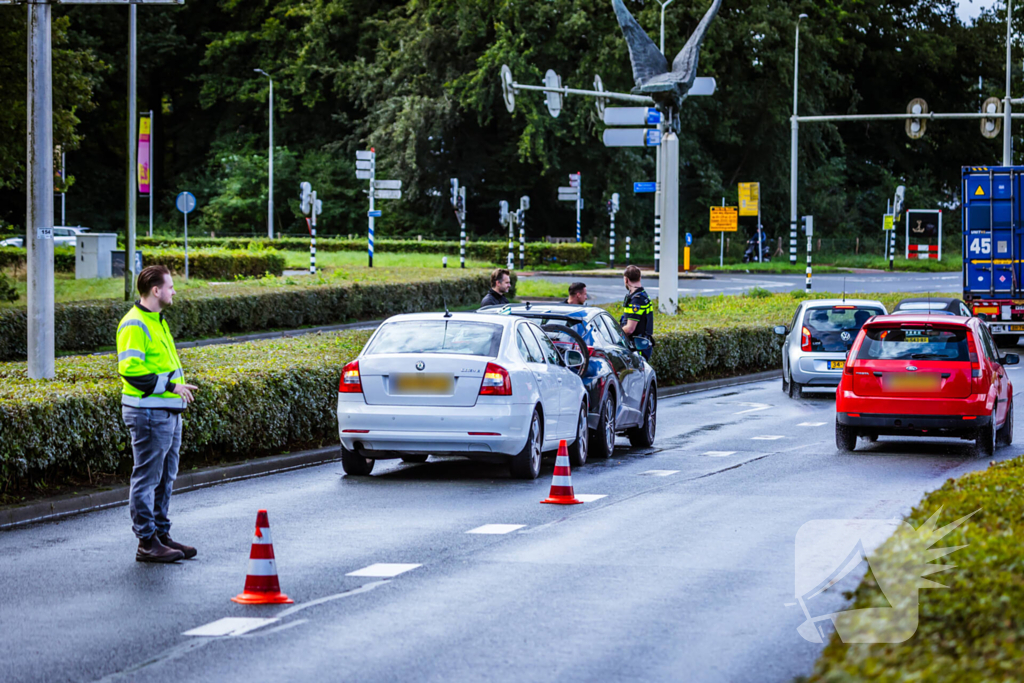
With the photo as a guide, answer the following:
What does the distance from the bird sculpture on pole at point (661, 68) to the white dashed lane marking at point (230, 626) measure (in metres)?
24.0

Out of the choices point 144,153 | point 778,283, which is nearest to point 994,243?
point 778,283

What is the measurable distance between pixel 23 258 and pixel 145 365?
33.6 metres

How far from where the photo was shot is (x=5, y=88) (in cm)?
2712

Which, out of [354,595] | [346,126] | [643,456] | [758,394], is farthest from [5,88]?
[346,126]

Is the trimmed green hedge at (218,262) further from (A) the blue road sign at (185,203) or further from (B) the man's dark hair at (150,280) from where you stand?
(B) the man's dark hair at (150,280)

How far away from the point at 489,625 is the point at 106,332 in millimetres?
21040

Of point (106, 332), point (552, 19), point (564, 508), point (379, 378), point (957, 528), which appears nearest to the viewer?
point (957, 528)

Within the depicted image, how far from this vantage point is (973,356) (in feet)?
49.6

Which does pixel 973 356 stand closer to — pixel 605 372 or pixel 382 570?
pixel 605 372

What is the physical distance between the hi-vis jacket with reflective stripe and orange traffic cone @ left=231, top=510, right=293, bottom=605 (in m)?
1.63

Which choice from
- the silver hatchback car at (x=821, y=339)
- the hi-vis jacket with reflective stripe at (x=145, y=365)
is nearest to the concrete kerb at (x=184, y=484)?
the hi-vis jacket with reflective stripe at (x=145, y=365)

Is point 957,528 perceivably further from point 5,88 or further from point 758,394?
point 5,88

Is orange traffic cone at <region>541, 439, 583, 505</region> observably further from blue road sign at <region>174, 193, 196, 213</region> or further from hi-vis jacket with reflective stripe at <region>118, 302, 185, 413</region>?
blue road sign at <region>174, 193, 196, 213</region>

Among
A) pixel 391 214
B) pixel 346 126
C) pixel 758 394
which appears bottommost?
pixel 758 394
